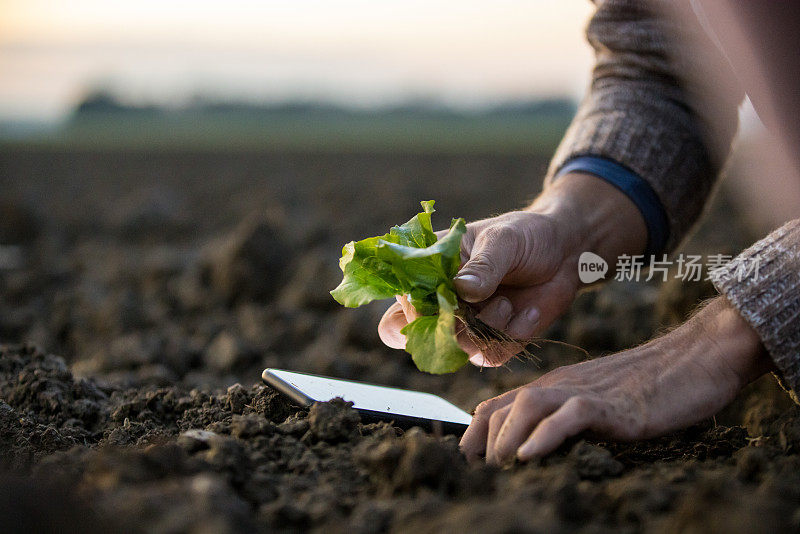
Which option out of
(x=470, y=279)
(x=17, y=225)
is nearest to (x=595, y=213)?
(x=470, y=279)

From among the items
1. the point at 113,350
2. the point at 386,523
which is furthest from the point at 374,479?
the point at 113,350

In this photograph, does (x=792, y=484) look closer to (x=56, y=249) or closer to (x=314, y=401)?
(x=314, y=401)

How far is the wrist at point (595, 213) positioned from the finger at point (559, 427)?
1133mm

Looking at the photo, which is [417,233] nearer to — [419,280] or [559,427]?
[419,280]

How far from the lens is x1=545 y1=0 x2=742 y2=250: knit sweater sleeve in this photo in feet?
10.2

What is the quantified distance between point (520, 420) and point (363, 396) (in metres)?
0.65

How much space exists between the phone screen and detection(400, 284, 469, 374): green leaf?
239mm

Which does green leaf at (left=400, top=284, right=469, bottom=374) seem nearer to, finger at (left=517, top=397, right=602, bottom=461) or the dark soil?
the dark soil

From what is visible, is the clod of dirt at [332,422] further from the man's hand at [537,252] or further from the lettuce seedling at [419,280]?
the man's hand at [537,252]

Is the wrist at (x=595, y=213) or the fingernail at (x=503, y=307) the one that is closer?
the fingernail at (x=503, y=307)

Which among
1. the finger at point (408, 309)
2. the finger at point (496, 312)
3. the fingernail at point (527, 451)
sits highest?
the finger at point (408, 309)

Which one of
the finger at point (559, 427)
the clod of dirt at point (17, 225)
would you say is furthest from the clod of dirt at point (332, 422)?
the clod of dirt at point (17, 225)

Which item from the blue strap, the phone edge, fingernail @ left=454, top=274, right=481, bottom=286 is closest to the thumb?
fingernail @ left=454, top=274, right=481, bottom=286

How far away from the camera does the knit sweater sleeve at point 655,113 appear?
3.10 meters
